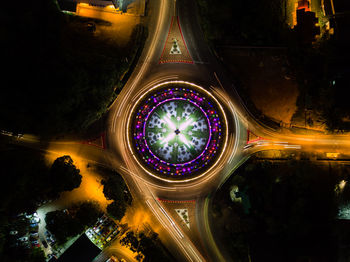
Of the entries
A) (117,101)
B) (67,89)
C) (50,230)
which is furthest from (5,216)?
(117,101)

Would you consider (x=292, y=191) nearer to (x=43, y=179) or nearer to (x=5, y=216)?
(x=43, y=179)

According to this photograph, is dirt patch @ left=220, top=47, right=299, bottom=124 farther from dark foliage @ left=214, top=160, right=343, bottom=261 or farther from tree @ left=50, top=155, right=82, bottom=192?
tree @ left=50, top=155, right=82, bottom=192

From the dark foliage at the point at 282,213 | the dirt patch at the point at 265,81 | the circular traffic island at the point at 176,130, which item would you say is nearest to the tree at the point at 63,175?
the circular traffic island at the point at 176,130

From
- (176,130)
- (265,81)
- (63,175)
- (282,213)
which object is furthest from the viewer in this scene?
(176,130)

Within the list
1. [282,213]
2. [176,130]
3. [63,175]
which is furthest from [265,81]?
[63,175]

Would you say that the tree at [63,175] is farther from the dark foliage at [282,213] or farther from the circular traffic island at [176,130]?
the dark foliage at [282,213]

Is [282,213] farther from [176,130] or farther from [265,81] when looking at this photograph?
[265,81]

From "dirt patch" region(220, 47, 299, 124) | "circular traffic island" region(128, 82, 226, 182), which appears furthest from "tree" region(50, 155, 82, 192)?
"dirt patch" region(220, 47, 299, 124)
